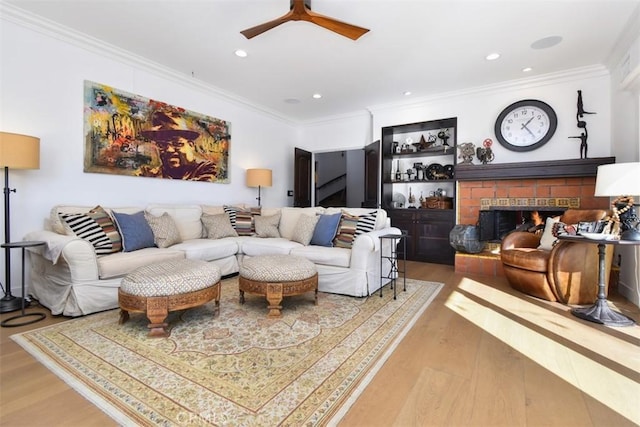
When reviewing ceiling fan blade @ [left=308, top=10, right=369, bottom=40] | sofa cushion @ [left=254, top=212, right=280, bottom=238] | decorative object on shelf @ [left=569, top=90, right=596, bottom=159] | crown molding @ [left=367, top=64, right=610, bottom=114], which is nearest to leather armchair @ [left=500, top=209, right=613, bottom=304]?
decorative object on shelf @ [left=569, top=90, right=596, bottom=159]

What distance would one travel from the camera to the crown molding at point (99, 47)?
285 cm

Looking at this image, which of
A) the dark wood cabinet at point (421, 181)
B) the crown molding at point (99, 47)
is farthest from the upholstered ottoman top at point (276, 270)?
the crown molding at point (99, 47)

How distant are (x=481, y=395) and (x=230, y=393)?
125 centimetres

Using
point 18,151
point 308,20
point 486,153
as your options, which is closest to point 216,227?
point 18,151

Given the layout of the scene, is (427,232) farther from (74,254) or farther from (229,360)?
(74,254)

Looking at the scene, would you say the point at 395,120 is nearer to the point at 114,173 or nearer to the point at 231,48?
the point at 231,48

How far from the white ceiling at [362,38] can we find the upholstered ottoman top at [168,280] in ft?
7.55

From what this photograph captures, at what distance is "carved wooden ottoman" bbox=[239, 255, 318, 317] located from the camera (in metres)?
2.56

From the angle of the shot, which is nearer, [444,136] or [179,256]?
[179,256]

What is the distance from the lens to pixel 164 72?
4.04 m

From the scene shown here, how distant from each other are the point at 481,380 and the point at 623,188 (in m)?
1.93

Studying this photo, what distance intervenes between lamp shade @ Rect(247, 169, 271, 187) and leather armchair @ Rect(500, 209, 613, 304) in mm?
3630

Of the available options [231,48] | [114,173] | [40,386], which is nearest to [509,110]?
[231,48]

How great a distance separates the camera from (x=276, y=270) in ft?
8.49
